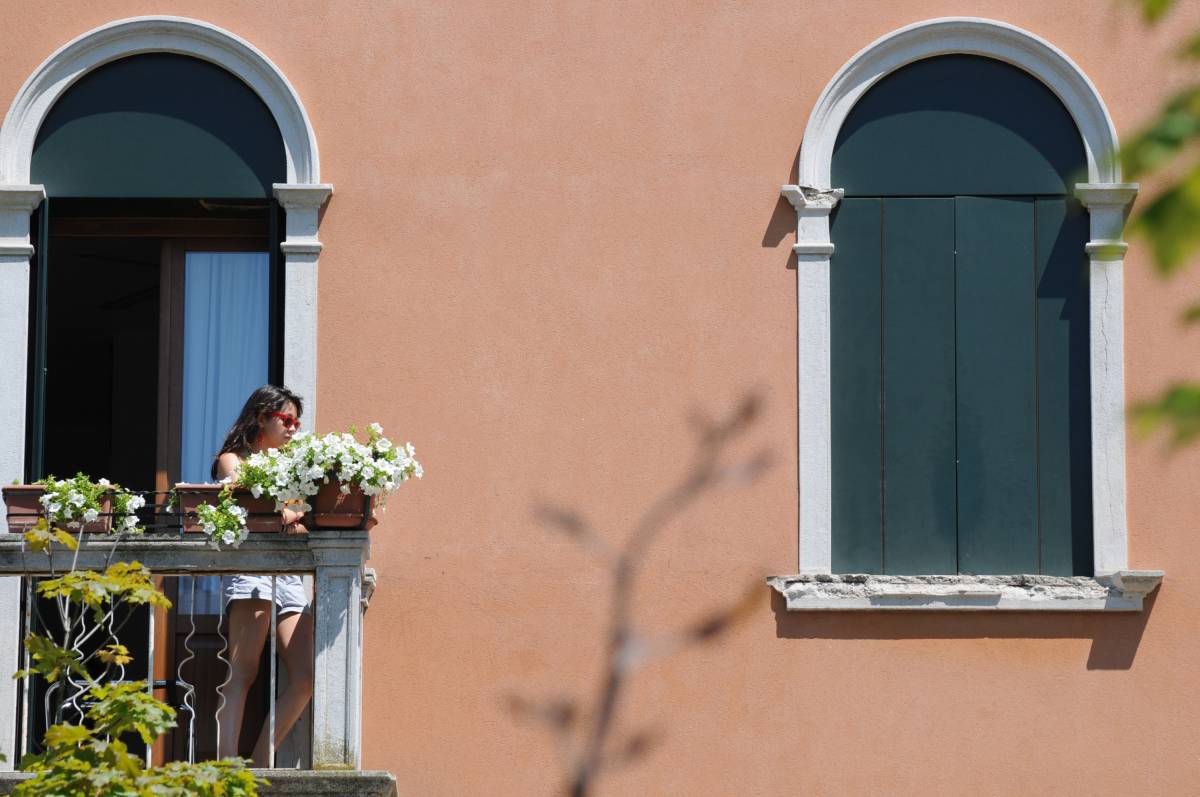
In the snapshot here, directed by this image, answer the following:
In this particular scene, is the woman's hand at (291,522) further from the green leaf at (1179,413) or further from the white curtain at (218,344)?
the green leaf at (1179,413)

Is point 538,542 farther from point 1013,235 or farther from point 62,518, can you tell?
point 1013,235

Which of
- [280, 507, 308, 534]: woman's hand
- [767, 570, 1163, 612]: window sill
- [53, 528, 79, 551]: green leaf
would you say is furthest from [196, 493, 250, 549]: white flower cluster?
[767, 570, 1163, 612]: window sill

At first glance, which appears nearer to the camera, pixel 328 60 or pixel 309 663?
pixel 309 663

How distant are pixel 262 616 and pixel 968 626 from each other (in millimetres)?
2861

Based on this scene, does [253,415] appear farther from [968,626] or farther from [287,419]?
[968,626]

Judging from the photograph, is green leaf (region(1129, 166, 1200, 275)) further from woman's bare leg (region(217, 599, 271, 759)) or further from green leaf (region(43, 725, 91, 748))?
woman's bare leg (region(217, 599, 271, 759))

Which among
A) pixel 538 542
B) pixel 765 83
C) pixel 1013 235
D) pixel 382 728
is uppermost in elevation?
pixel 765 83

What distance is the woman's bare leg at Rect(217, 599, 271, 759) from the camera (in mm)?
6367

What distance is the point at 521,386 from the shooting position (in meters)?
7.06

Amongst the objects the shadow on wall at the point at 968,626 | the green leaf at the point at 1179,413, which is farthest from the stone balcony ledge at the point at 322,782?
the green leaf at the point at 1179,413

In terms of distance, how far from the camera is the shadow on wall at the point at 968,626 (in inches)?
270

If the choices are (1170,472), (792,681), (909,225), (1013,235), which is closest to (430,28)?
(909,225)

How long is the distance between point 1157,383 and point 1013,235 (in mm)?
874

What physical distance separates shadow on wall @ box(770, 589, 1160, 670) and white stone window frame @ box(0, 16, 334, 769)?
2.32 metres
